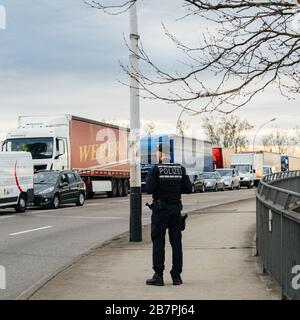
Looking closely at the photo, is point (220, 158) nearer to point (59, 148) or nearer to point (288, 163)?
point (288, 163)

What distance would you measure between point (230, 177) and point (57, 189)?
31.6m

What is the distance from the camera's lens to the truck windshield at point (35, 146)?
31891 mm

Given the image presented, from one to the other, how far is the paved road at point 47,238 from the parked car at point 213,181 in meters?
26.1

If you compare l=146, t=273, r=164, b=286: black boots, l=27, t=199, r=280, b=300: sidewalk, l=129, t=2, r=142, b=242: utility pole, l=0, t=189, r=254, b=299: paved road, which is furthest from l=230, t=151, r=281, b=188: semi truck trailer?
l=146, t=273, r=164, b=286: black boots

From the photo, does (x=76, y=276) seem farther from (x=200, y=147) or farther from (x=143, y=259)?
(x=200, y=147)

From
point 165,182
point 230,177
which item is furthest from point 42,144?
point 230,177

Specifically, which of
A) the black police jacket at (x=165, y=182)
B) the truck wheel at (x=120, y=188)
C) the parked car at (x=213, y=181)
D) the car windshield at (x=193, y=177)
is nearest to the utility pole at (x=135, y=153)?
the black police jacket at (x=165, y=182)

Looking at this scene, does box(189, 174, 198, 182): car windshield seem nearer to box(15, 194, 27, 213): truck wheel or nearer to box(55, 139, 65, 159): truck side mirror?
box(55, 139, 65, 159): truck side mirror

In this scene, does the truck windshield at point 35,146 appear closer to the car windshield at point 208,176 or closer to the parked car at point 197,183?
the parked car at point 197,183

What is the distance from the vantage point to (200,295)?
8.02 metres

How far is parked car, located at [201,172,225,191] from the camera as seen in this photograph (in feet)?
168

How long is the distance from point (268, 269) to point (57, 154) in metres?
23.7

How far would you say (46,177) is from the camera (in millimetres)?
27812
